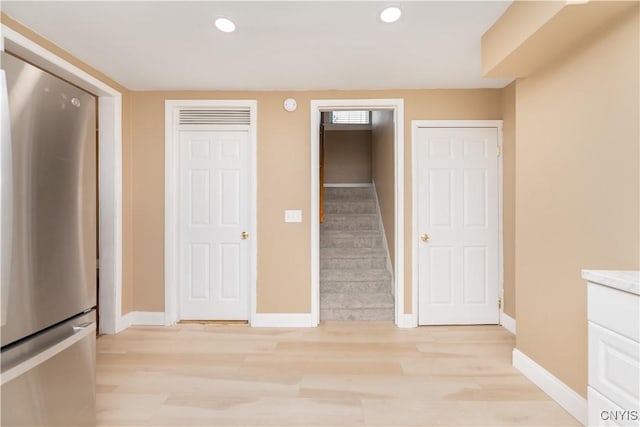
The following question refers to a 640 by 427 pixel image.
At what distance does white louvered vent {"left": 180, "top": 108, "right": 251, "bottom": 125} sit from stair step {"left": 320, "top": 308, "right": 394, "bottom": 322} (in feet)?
7.37

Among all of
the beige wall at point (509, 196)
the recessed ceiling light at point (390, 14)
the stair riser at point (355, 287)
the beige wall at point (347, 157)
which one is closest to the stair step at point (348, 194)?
the beige wall at point (347, 157)

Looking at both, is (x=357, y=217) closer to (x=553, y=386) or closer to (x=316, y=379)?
(x=316, y=379)

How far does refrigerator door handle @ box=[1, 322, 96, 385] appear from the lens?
4.08 ft

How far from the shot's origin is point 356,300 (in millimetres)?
3725

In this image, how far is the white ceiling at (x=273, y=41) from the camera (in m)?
2.05

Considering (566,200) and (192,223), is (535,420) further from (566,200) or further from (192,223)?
(192,223)

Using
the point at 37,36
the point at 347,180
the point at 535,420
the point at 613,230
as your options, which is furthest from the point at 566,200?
the point at 347,180

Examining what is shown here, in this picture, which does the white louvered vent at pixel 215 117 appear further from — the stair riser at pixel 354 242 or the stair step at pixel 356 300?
the stair step at pixel 356 300

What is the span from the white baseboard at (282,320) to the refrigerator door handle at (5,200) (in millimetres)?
2363

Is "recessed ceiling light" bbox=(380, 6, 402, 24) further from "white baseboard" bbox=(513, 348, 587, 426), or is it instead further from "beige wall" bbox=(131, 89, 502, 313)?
"white baseboard" bbox=(513, 348, 587, 426)

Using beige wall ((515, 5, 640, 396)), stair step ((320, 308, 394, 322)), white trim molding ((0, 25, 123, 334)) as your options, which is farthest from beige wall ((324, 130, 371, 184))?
beige wall ((515, 5, 640, 396))

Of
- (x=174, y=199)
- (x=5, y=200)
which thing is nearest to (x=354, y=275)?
(x=174, y=199)

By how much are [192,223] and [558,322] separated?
3.30 metres

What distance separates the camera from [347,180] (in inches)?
255
